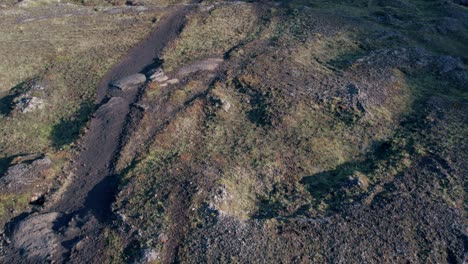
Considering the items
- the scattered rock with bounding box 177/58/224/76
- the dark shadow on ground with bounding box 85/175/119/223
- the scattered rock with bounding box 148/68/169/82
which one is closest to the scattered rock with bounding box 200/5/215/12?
the scattered rock with bounding box 177/58/224/76

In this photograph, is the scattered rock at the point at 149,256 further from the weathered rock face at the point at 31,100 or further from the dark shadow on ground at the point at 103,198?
the weathered rock face at the point at 31,100

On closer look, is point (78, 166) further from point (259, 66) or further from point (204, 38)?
point (204, 38)

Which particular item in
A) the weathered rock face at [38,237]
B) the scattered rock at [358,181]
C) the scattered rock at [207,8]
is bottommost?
the scattered rock at [207,8]

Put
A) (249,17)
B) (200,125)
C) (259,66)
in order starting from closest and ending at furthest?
(200,125) → (259,66) → (249,17)

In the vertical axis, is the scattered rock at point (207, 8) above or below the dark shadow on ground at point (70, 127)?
above

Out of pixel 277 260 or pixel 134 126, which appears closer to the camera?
pixel 277 260

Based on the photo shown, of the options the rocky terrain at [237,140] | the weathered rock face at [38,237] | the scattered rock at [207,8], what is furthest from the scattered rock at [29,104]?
the scattered rock at [207,8]

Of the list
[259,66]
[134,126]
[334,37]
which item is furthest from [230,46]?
[134,126]

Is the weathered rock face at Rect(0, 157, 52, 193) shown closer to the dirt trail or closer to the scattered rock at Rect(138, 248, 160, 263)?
the dirt trail
